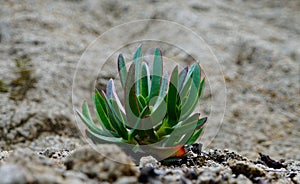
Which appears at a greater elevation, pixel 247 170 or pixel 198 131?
pixel 198 131

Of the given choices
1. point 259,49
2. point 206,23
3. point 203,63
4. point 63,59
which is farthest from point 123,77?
point 206,23

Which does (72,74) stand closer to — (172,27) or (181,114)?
(172,27)

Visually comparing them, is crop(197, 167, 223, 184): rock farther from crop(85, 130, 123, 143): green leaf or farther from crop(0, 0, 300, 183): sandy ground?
crop(0, 0, 300, 183): sandy ground

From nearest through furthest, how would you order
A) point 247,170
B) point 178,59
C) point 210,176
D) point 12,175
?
point 12,175
point 210,176
point 247,170
point 178,59

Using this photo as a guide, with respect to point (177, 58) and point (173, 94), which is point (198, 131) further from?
point (177, 58)

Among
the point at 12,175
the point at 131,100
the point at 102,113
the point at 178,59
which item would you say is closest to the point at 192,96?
the point at 131,100

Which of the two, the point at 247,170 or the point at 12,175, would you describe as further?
the point at 247,170

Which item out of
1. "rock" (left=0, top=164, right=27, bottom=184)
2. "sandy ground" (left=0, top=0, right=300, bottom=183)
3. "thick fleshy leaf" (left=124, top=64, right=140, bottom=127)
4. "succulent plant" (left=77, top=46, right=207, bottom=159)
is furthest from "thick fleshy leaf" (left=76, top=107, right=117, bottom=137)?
"sandy ground" (left=0, top=0, right=300, bottom=183)
